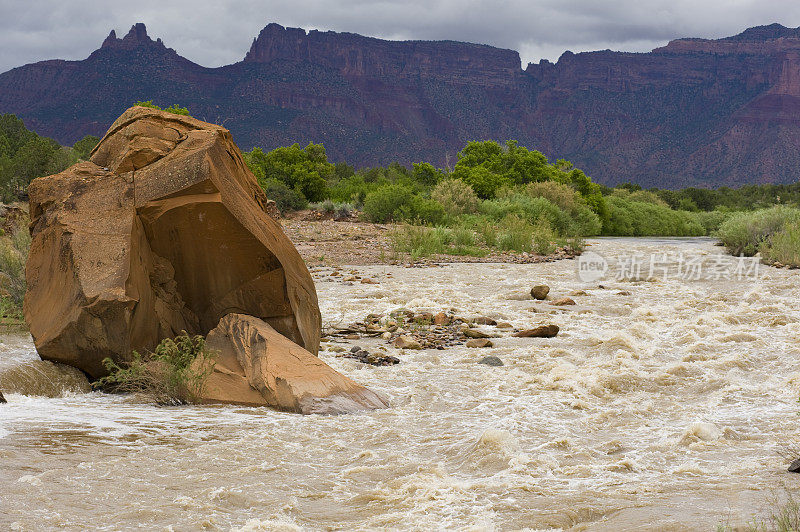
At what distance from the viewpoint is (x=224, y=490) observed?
405cm

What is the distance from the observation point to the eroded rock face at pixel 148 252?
6164mm

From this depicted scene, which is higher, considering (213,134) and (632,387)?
(213,134)

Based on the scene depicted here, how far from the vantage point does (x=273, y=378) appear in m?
6.04

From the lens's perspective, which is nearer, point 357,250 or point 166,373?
point 166,373

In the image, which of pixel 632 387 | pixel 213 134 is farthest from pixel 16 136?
pixel 632 387

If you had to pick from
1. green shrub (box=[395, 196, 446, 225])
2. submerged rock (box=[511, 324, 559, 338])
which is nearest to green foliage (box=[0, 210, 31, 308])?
submerged rock (box=[511, 324, 559, 338])

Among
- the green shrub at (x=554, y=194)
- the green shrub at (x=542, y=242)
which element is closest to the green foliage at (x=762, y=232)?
the green shrub at (x=542, y=242)

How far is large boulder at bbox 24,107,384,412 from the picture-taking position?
243 inches

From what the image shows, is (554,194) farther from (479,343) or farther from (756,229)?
(479,343)

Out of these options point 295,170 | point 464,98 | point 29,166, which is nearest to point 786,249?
point 29,166

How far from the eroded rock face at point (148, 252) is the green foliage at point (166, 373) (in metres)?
0.18

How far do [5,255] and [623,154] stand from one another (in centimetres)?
9698

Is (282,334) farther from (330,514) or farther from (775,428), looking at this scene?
(775,428)

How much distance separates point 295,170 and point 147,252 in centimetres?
3040
